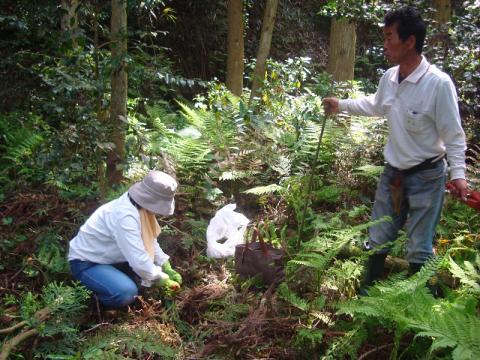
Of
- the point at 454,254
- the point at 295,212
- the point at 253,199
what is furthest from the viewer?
the point at 253,199

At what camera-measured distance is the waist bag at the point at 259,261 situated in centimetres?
387

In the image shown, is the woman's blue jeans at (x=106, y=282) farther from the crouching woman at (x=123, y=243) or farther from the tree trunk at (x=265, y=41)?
the tree trunk at (x=265, y=41)

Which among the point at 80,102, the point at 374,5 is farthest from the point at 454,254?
the point at 80,102

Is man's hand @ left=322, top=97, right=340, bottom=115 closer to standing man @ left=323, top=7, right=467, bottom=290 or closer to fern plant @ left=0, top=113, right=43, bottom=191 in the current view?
standing man @ left=323, top=7, right=467, bottom=290

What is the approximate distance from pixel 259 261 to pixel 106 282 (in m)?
1.19

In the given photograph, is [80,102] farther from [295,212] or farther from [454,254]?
[454,254]

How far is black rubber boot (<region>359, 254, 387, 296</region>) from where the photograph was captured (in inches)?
143

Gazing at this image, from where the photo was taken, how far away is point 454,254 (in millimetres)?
4160

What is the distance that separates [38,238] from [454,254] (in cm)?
360

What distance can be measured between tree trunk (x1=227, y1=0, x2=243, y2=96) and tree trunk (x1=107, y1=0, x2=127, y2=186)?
4931 mm

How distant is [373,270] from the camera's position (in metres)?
3.68

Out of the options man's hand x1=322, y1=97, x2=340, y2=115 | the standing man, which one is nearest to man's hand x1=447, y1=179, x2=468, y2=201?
the standing man

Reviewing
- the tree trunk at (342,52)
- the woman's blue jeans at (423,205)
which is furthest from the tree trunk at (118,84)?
the tree trunk at (342,52)

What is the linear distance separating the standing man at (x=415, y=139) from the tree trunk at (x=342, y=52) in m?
5.46
